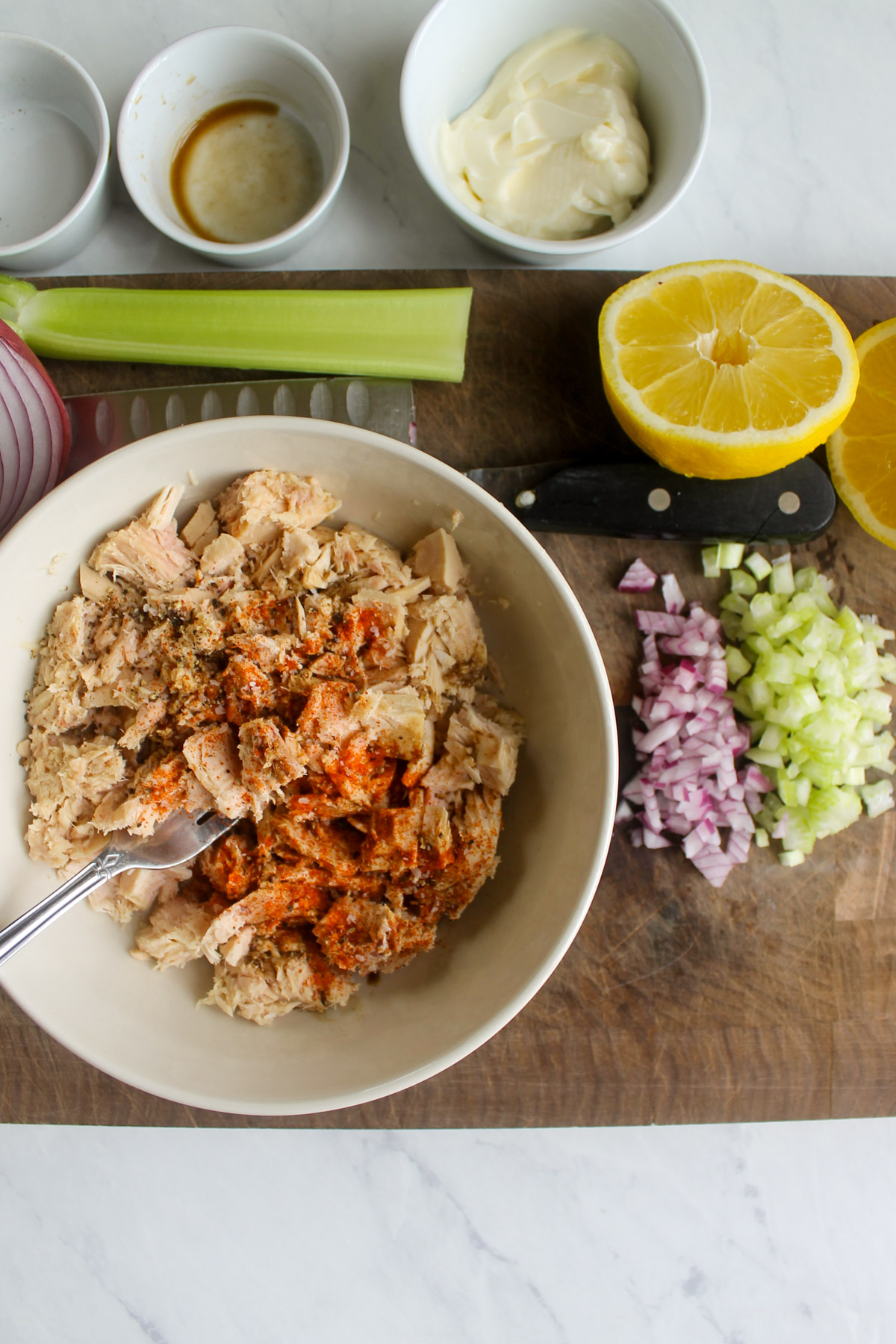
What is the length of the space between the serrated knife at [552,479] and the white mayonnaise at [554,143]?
0.51 metres

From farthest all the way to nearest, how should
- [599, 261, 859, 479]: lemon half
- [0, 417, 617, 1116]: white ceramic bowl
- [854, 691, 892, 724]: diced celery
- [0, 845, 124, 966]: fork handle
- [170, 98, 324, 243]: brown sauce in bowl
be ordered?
[170, 98, 324, 243]: brown sauce in bowl
[854, 691, 892, 724]: diced celery
[599, 261, 859, 479]: lemon half
[0, 417, 617, 1116]: white ceramic bowl
[0, 845, 124, 966]: fork handle

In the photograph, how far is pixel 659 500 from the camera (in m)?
1.96

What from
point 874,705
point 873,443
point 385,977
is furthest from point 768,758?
point 385,977

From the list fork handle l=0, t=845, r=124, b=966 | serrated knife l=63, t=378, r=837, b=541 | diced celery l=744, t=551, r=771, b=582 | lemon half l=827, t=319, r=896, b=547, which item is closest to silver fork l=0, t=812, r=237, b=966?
fork handle l=0, t=845, r=124, b=966

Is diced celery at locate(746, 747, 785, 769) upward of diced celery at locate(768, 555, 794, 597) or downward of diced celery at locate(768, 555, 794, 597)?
downward

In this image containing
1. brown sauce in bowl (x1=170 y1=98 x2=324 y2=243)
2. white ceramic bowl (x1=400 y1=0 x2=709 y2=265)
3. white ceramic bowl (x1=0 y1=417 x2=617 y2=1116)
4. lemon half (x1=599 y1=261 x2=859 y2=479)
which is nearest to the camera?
white ceramic bowl (x1=0 y1=417 x2=617 y2=1116)

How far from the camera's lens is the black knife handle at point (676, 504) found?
1.94 meters

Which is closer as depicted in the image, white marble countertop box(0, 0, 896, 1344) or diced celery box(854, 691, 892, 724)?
diced celery box(854, 691, 892, 724)

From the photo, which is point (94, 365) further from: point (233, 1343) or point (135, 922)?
point (233, 1343)

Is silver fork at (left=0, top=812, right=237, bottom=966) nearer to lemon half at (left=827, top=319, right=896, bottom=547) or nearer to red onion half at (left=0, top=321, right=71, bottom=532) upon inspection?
red onion half at (left=0, top=321, right=71, bottom=532)

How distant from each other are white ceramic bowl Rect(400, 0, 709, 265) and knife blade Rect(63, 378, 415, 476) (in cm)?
45

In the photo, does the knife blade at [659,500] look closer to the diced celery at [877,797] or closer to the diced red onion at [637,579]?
the diced red onion at [637,579]

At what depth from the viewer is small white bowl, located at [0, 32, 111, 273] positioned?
206cm

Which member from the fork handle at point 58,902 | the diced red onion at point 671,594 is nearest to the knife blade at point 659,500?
the diced red onion at point 671,594
